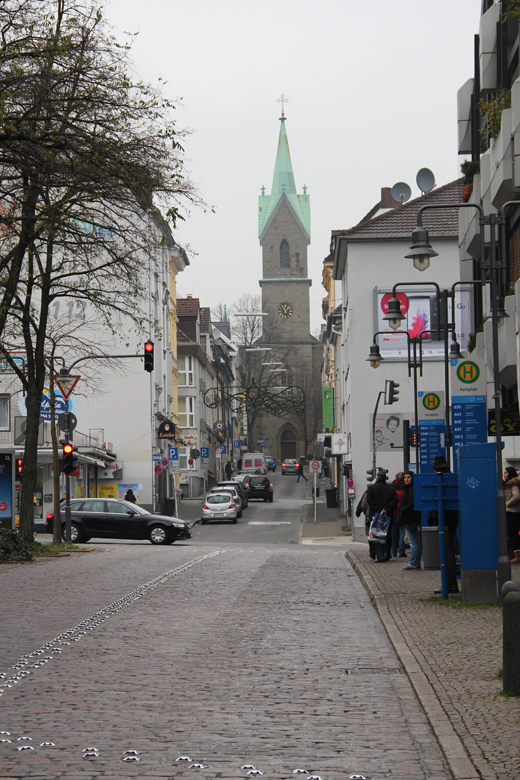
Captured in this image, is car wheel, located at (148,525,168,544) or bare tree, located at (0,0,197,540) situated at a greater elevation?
bare tree, located at (0,0,197,540)

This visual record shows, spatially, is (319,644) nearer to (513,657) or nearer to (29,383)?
(513,657)

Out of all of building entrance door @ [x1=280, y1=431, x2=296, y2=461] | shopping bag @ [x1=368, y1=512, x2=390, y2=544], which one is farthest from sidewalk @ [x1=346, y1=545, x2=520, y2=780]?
building entrance door @ [x1=280, y1=431, x2=296, y2=461]

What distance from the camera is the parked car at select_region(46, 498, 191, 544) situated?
108ft

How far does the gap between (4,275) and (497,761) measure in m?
19.6

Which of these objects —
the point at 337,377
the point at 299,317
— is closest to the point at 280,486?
the point at 337,377

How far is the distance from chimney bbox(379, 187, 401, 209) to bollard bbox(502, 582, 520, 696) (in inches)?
2209

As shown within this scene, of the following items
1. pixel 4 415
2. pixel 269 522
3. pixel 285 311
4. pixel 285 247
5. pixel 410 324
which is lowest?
pixel 269 522

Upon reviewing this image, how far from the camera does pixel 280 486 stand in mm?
83438

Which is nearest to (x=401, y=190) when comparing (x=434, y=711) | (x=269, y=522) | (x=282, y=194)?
(x=269, y=522)

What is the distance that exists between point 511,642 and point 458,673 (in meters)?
1.39

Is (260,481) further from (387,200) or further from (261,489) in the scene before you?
(387,200)

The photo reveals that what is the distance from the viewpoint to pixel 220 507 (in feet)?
154

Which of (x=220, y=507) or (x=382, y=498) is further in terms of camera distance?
(x=220, y=507)

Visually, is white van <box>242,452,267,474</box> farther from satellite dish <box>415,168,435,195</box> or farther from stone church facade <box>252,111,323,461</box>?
stone church facade <box>252,111,323,461</box>
